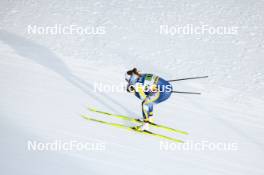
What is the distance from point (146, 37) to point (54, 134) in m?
5.06

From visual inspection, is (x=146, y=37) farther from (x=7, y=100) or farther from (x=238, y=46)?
(x=7, y=100)

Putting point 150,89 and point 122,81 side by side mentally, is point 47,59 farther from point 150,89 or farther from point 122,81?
point 150,89

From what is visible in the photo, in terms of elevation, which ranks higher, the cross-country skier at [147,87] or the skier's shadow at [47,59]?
the skier's shadow at [47,59]

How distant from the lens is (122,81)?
31.9 feet

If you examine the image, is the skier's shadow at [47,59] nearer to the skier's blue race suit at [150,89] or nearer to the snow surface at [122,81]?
the snow surface at [122,81]

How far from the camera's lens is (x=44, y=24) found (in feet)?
40.8

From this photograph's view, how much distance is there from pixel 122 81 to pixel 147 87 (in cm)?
223

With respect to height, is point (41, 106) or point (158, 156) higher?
point (41, 106)

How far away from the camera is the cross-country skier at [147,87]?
7.53 m

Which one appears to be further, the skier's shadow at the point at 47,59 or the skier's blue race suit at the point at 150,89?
the skier's shadow at the point at 47,59

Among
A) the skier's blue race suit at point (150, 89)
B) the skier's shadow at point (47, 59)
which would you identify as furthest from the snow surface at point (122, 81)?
the skier's blue race suit at point (150, 89)

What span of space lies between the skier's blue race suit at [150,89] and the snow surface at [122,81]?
67 cm

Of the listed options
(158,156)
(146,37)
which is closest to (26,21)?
(146,37)

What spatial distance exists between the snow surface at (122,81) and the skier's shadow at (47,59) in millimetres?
23
